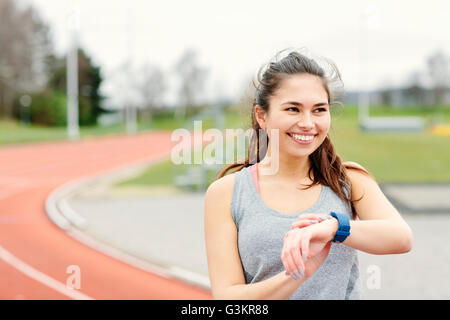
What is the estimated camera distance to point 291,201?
5.06 feet

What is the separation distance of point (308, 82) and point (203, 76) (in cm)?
7333

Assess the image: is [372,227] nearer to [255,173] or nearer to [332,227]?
[332,227]

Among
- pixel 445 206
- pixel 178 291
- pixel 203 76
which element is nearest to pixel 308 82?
pixel 178 291

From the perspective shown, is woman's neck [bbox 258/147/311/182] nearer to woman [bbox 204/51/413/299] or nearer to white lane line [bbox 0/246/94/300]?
woman [bbox 204/51/413/299]

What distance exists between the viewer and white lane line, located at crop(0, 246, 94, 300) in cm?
552

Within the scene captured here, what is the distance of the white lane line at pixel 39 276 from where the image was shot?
5.52 metres

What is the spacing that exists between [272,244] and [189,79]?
72463mm

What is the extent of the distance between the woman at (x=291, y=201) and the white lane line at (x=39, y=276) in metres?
4.09

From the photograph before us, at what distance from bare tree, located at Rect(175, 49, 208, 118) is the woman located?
65410mm

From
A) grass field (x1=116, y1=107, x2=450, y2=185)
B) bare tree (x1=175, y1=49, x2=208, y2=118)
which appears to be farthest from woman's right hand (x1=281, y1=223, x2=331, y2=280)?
bare tree (x1=175, y1=49, x2=208, y2=118)

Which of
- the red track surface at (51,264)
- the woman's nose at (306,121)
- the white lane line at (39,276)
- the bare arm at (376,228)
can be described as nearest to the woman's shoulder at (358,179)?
the bare arm at (376,228)

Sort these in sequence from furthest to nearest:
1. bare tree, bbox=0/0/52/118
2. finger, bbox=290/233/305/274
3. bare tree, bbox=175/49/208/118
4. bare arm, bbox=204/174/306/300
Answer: bare tree, bbox=175/49/208/118 → bare tree, bbox=0/0/52/118 → bare arm, bbox=204/174/306/300 → finger, bbox=290/233/305/274

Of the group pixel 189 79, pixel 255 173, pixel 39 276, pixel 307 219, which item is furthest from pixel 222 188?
pixel 189 79

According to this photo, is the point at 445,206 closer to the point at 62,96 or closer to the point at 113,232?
the point at 113,232
